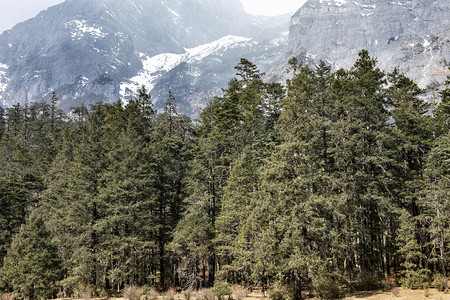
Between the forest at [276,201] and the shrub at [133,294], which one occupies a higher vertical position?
the forest at [276,201]

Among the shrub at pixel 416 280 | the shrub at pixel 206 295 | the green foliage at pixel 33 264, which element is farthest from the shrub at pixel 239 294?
the green foliage at pixel 33 264

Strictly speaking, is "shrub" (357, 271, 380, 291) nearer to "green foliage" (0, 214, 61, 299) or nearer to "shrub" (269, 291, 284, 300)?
"shrub" (269, 291, 284, 300)

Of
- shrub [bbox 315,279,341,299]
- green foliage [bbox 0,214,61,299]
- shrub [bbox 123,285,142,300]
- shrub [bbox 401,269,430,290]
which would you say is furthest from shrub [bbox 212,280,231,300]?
green foliage [bbox 0,214,61,299]

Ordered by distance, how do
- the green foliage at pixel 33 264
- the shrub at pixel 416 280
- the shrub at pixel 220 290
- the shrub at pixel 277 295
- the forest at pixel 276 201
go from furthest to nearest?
1. the green foliage at pixel 33 264
2. the shrub at pixel 416 280
3. the shrub at pixel 220 290
4. the forest at pixel 276 201
5. the shrub at pixel 277 295

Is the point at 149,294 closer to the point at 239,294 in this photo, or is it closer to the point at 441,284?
the point at 239,294

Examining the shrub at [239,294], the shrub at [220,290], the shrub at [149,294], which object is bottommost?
the shrub at [149,294]

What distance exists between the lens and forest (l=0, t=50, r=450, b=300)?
875 inches

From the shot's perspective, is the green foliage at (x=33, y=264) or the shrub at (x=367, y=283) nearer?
the shrub at (x=367, y=283)

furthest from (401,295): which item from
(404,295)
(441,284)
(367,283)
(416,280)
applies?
(441,284)

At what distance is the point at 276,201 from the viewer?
2264 centimetres

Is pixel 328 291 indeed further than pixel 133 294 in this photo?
No

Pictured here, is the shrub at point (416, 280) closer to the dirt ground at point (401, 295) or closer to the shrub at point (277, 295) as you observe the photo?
the dirt ground at point (401, 295)

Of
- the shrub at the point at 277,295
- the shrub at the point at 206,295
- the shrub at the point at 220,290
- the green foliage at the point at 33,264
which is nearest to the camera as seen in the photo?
the shrub at the point at 277,295

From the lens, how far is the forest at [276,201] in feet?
72.9
